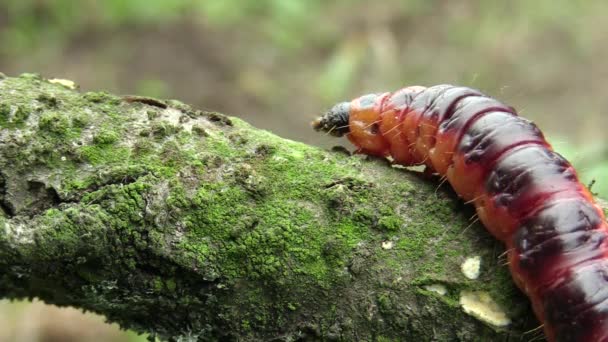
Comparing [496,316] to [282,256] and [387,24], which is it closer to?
[282,256]

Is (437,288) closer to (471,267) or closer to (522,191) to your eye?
(471,267)

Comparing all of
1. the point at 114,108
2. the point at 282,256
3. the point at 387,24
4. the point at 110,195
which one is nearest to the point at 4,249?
the point at 110,195

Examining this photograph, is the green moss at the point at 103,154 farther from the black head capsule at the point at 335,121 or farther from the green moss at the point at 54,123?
the black head capsule at the point at 335,121

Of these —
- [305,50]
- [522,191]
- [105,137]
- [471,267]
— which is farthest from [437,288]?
[305,50]

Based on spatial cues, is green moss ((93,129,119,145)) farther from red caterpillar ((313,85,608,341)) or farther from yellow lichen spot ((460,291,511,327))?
yellow lichen spot ((460,291,511,327))

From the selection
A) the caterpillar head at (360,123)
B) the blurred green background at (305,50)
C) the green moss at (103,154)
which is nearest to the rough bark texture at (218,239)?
the green moss at (103,154)
